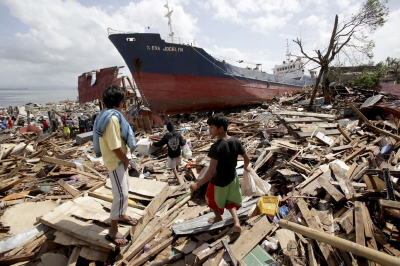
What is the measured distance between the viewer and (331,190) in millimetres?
3566

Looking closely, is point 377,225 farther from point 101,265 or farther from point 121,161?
point 101,265

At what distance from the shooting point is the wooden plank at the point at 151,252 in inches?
113

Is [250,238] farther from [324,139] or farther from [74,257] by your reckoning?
[324,139]

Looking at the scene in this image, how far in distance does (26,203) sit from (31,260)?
5.80 ft

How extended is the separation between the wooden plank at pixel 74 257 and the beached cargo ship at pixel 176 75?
11862mm

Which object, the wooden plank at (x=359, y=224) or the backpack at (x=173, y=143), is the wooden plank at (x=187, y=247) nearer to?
the wooden plank at (x=359, y=224)

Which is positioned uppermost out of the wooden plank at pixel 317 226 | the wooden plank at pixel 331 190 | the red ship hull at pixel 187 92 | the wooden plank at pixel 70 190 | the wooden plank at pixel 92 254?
the red ship hull at pixel 187 92

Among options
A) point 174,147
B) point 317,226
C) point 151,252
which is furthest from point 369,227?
point 174,147

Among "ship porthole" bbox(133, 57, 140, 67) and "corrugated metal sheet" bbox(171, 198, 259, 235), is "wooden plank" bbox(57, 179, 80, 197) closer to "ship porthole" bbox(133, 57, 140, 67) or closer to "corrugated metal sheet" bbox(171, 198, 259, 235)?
"corrugated metal sheet" bbox(171, 198, 259, 235)

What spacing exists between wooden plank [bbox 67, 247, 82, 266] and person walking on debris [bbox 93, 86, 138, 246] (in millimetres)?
475

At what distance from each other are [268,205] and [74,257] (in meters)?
2.98

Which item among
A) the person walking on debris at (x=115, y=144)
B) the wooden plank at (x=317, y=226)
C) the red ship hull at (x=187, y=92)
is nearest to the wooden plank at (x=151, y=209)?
the person walking on debris at (x=115, y=144)

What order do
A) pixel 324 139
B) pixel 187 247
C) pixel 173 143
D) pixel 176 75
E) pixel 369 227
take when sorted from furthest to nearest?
pixel 176 75, pixel 324 139, pixel 173 143, pixel 187 247, pixel 369 227

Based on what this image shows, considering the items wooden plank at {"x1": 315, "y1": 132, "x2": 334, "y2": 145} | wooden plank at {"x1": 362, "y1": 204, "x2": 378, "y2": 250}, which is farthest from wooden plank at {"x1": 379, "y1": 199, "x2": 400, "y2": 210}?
wooden plank at {"x1": 315, "y1": 132, "x2": 334, "y2": 145}
